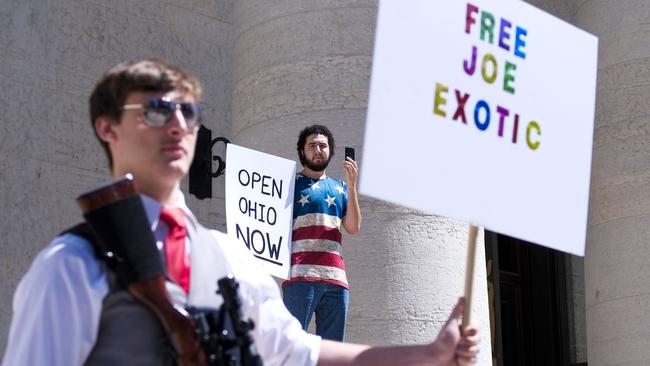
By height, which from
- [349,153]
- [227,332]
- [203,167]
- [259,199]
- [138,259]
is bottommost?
[227,332]

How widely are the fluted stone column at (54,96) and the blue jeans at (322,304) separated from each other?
2.35m

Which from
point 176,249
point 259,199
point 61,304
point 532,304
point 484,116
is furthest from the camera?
point 532,304

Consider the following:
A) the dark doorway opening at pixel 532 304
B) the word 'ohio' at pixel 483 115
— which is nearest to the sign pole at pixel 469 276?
the word 'ohio' at pixel 483 115

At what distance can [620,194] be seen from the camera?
1088 centimetres

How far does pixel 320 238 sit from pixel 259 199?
22.6 inches

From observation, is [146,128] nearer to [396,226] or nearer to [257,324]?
[257,324]

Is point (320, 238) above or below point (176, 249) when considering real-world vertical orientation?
above

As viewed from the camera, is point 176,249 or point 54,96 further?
point 54,96

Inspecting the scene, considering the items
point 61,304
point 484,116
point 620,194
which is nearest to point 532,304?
point 620,194

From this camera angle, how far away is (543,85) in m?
3.70

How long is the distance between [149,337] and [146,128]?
0.46 metres

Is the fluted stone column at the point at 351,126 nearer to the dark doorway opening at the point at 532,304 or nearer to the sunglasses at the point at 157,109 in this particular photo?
the dark doorway opening at the point at 532,304

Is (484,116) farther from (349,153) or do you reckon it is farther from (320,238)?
(349,153)

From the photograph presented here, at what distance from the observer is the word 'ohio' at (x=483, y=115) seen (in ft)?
11.0
